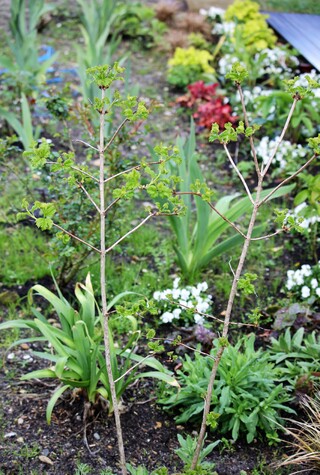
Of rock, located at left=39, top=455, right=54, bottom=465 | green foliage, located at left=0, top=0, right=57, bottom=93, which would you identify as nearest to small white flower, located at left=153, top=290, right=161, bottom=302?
rock, located at left=39, top=455, right=54, bottom=465

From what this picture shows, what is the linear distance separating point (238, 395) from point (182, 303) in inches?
28.9

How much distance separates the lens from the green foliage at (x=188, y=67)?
6.27 m

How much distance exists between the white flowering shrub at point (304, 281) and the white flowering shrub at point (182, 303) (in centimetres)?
47

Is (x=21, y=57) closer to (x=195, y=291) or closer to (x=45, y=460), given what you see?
(x=195, y=291)

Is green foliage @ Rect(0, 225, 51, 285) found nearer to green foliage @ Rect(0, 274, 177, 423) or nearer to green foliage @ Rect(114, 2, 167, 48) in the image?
green foliage @ Rect(0, 274, 177, 423)

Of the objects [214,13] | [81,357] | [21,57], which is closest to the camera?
[81,357]

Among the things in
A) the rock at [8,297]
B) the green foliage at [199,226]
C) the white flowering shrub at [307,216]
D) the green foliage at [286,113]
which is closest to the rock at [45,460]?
the rock at [8,297]

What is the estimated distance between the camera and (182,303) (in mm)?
3646

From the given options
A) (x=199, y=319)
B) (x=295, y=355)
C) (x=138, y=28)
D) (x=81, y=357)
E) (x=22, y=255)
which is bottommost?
(x=22, y=255)

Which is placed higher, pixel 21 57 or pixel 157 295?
pixel 21 57

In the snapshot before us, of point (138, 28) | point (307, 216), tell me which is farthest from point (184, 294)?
point (138, 28)

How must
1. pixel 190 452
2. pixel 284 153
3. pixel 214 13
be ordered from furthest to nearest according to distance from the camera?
pixel 214 13 → pixel 284 153 → pixel 190 452

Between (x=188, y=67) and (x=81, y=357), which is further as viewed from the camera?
(x=188, y=67)

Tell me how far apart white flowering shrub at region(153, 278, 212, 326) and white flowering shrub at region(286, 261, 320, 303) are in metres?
0.47
